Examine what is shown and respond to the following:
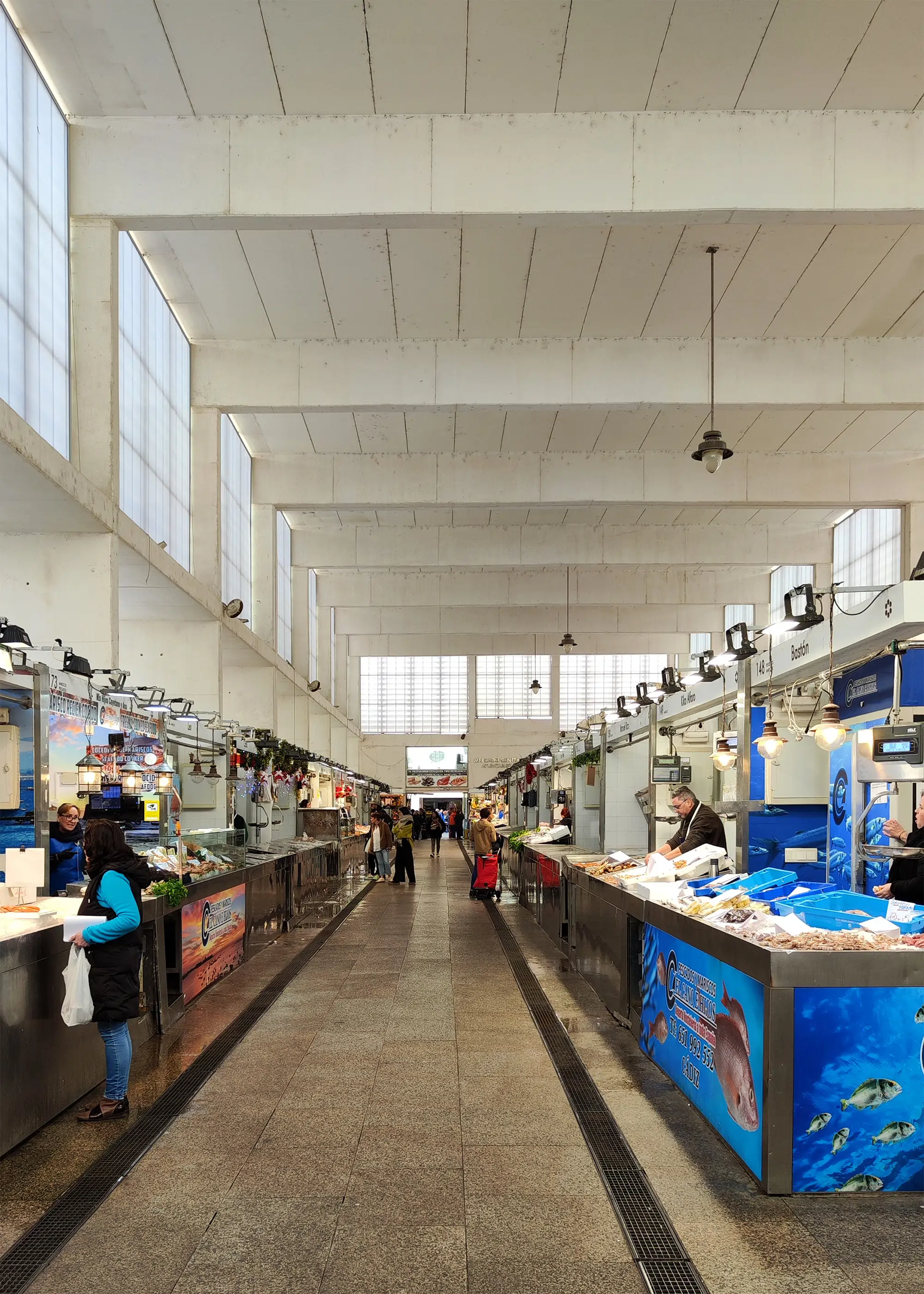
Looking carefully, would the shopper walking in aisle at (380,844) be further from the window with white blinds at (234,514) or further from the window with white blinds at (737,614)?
the window with white blinds at (737,614)

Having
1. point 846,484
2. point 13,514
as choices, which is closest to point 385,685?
point 846,484

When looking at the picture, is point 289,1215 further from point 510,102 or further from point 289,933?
point 289,933

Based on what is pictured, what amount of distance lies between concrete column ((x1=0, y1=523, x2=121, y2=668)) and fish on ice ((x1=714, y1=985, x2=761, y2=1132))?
20.2 feet

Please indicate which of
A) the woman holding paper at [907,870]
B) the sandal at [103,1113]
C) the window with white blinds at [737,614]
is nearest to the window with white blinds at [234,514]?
the woman holding paper at [907,870]

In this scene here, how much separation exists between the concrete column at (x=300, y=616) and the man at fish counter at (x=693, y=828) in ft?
47.9

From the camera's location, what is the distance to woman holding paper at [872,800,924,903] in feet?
20.5

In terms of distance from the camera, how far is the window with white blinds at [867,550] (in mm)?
17672

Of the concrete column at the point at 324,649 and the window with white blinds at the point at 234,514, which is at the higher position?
the window with white blinds at the point at 234,514

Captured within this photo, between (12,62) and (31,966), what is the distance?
20.4ft

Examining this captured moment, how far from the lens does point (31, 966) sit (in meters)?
4.95

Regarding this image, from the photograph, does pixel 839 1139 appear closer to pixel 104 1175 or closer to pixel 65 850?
pixel 104 1175

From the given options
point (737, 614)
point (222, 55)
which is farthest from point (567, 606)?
point (222, 55)

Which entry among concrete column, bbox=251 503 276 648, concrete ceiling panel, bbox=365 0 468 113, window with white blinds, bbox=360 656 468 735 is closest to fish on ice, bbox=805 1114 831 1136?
concrete ceiling panel, bbox=365 0 468 113

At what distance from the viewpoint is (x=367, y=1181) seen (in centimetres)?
425
